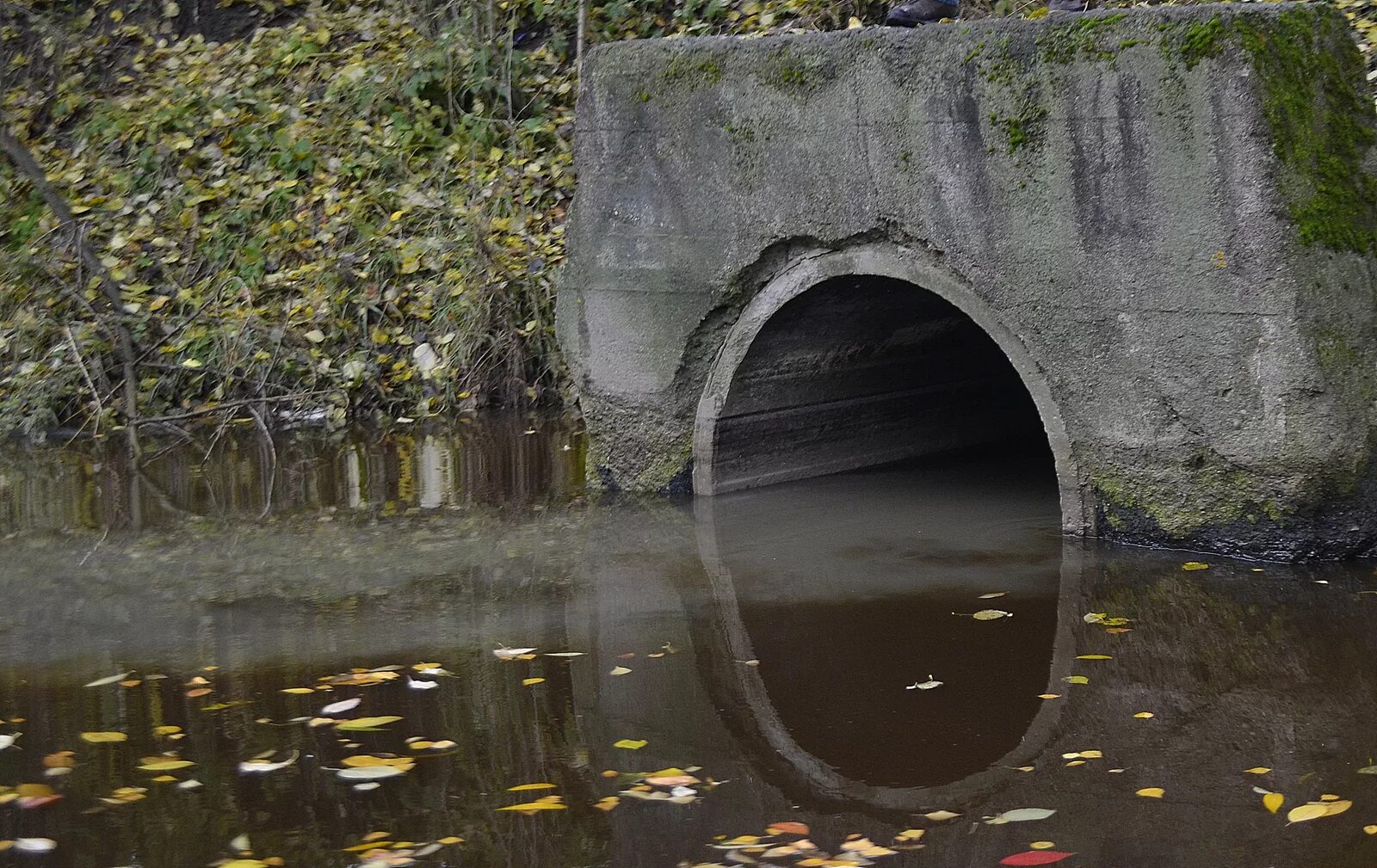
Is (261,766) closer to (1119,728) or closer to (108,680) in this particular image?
(108,680)

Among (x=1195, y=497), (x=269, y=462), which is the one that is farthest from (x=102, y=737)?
(x=269, y=462)

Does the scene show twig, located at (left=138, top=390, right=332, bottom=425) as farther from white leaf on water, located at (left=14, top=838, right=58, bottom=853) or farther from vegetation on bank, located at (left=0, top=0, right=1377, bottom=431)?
white leaf on water, located at (left=14, top=838, right=58, bottom=853)

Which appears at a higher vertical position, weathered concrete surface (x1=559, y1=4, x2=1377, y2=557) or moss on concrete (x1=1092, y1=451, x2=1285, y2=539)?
weathered concrete surface (x1=559, y1=4, x2=1377, y2=557)

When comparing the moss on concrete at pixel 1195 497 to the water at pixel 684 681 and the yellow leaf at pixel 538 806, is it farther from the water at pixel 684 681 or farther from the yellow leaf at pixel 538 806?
the yellow leaf at pixel 538 806

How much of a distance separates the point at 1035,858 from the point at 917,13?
4344 millimetres

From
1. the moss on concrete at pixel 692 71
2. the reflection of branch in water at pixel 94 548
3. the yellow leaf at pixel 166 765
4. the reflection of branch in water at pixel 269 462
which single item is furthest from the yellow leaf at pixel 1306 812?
the reflection of branch in water at pixel 269 462

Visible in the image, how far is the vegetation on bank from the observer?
10766mm

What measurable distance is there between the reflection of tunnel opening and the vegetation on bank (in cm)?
301

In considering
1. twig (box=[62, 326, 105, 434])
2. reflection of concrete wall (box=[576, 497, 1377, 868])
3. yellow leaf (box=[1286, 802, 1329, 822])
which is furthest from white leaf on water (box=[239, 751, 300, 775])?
twig (box=[62, 326, 105, 434])

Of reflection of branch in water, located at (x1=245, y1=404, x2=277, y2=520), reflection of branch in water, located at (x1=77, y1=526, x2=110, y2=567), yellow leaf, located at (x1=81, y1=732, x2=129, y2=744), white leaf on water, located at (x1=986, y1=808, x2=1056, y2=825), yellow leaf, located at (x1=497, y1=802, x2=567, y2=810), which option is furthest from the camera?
reflection of branch in water, located at (x1=245, y1=404, x2=277, y2=520)

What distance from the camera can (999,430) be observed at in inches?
358

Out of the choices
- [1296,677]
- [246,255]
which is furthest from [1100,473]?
[246,255]

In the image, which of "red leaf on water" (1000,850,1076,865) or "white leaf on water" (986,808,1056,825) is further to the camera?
"white leaf on water" (986,808,1056,825)

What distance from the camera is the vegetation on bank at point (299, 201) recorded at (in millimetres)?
10766
